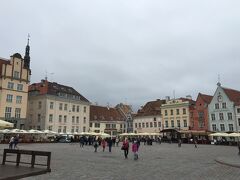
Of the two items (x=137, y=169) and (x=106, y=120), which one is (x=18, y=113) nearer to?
(x=106, y=120)

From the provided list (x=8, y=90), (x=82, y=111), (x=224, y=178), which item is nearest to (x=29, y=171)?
(x=224, y=178)

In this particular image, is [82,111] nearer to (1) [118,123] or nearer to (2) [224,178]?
(1) [118,123]

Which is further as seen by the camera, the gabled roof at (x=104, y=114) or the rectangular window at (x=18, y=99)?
the gabled roof at (x=104, y=114)

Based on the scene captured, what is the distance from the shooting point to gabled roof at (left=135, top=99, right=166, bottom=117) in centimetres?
8352

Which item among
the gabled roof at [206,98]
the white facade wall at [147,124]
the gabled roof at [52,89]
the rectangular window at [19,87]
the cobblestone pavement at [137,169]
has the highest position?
the gabled roof at [52,89]

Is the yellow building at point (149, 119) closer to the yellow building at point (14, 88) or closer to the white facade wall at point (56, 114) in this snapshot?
the white facade wall at point (56, 114)

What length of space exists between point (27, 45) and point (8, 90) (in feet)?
47.8

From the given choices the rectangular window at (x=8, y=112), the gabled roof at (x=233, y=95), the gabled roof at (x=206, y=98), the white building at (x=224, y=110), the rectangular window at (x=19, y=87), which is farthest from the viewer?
the gabled roof at (x=206, y=98)

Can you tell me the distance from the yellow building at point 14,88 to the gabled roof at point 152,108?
1480 inches

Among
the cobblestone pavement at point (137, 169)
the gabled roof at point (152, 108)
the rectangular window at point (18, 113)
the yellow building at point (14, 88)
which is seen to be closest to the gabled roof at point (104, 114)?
the gabled roof at point (152, 108)

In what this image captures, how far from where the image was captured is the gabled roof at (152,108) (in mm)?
83519

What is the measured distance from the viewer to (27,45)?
2739 inches

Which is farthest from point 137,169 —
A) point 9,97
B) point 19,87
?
point 19,87

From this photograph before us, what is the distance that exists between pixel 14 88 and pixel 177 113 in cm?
4281
